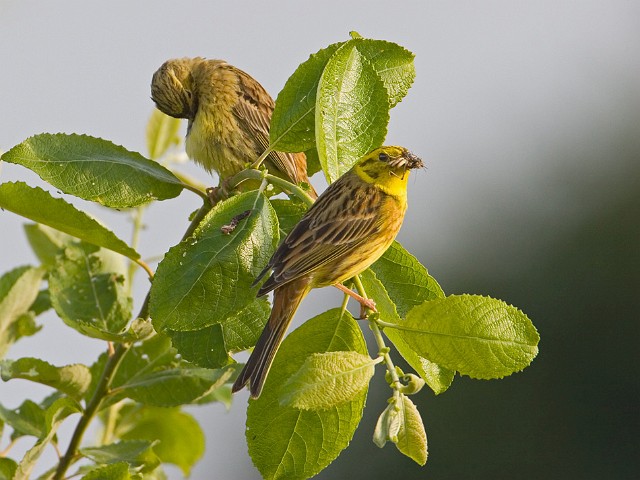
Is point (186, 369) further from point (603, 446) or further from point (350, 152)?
point (603, 446)

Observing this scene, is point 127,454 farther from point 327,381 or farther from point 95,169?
point 327,381

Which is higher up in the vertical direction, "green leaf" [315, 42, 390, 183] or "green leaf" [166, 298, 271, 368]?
"green leaf" [315, 42, 390, 183]

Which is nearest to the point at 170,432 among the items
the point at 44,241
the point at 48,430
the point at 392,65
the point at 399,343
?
the point at 44,241

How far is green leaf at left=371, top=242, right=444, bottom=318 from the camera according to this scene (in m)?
2.00

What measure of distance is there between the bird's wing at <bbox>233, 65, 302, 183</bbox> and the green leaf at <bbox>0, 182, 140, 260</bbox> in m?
1.68

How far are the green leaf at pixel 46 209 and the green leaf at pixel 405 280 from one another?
1.78ft

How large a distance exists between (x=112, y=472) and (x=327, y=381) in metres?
0.59

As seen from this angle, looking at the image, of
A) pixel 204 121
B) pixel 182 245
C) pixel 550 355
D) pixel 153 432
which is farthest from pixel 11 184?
pixel 550 355

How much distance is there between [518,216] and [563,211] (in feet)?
2.56

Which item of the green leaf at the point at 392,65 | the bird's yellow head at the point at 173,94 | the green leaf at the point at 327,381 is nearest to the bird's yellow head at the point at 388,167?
the green leaf at the point at 392,65

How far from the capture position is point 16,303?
2.56m

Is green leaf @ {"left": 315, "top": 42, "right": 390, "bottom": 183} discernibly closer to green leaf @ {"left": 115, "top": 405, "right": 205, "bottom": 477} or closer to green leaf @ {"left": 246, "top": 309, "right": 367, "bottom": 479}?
green leaf @ {"left": 246, "top": 309, "right": 367, "bottom": 479}

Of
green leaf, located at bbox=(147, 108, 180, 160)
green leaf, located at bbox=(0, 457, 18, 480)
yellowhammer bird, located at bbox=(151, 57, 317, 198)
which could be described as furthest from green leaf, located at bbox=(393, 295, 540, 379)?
yellowhammer bird, located at bbox=(151, 57, 317, 198)

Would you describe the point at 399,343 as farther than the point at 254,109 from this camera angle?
No
